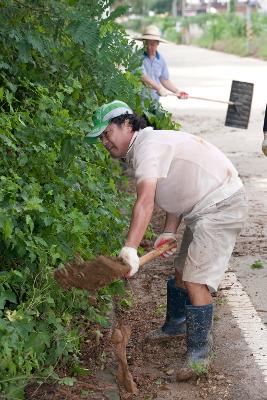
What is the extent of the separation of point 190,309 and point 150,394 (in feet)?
1.77

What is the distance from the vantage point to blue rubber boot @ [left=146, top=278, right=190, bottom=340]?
18.8 feet

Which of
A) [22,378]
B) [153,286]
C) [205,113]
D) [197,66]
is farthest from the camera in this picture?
[197,66]

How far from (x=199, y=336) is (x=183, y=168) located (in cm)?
96

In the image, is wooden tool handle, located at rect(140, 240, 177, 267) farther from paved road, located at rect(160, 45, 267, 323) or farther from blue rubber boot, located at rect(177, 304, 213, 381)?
paved road, located at rect(160, 45, 267, 323)

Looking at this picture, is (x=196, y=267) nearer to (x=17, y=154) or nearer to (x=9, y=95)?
(x=17, y=154)

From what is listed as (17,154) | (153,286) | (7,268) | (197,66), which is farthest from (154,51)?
(197,66)

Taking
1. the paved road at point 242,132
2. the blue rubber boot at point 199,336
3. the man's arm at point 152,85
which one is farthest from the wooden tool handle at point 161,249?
the man's arm at point 152,85

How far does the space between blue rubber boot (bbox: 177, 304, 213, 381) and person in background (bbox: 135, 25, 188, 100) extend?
6334mm

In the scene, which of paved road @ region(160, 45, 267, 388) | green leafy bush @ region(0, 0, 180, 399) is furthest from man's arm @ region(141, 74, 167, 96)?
green leafy bush @ region(0, 0, 180, 399)

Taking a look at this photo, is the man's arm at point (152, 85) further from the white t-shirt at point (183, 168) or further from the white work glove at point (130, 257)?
the white work glove at point (130, 257)

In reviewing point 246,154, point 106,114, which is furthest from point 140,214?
point 246,154

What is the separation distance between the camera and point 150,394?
16.3 feet

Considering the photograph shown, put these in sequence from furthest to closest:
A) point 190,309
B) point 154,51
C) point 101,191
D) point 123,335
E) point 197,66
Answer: point 197,66, point 154,51, point 101,191, point 190,309, point 123,335

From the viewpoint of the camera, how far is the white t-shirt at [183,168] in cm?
505
